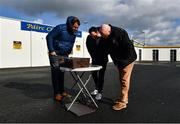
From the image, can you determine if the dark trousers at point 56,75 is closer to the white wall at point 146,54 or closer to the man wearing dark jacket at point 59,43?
the man wearing dark jacket at point 59,43

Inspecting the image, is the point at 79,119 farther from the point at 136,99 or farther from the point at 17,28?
the point at 17,28

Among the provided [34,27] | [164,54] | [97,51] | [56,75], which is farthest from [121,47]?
[164,54]

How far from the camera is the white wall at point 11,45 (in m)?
21.0

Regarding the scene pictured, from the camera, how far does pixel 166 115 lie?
14.8 feet

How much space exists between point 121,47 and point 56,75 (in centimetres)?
183

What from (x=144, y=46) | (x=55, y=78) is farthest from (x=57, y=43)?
(x=144, y=46)

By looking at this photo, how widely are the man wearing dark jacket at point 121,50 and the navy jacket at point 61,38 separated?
1088 millimetres

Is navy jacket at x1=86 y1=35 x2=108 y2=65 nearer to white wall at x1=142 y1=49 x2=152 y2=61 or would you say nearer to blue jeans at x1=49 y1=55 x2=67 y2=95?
blue jeans at x1=49 y1=55 x2=67 y2=95

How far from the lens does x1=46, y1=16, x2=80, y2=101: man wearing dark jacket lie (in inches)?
219

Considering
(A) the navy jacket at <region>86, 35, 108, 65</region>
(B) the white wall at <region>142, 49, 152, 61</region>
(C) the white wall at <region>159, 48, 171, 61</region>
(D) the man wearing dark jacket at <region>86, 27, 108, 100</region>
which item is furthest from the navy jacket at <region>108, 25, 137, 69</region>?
(B) the white wall at <region>142, 49, 152, 61</region>

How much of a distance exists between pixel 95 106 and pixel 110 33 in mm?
1578

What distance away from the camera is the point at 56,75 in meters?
5.92

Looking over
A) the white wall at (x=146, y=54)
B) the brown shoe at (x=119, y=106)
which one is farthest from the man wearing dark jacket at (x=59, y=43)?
the white wall at (x=146, y=54)

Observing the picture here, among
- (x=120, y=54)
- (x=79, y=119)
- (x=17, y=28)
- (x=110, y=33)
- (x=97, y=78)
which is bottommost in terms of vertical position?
(x=79, y=119)
